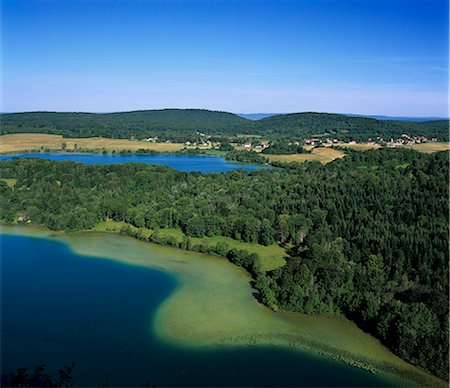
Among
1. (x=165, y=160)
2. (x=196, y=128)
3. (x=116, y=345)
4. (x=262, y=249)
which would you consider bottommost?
(x=116, y=345)

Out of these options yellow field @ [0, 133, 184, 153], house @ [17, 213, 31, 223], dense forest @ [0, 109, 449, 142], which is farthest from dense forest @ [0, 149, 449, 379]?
dense forest @ [0, 109, 449, 142]

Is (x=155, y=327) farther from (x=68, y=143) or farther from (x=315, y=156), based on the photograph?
(x=68, y=143)

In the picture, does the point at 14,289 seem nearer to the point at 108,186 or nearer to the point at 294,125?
the point at 108,186

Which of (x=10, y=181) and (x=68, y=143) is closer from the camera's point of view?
(x=10, y=181)

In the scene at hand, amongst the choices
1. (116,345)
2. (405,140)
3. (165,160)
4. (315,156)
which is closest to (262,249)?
(116,345)

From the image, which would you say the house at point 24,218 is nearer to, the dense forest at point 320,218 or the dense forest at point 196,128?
the dense forest at point 320,218

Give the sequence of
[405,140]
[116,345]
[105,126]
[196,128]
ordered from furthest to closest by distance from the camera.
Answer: [196,128] → [105,126] → [405,140] → [116,345]
